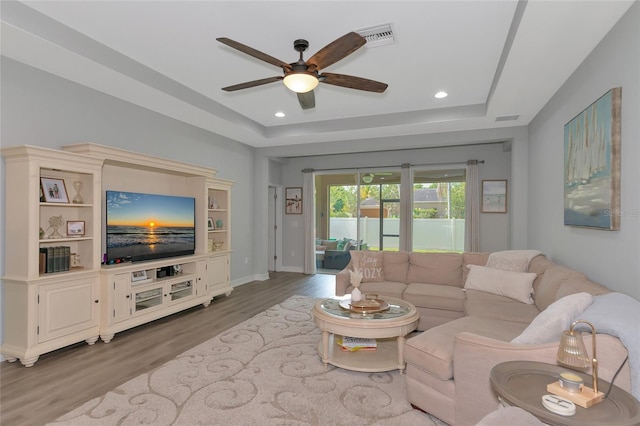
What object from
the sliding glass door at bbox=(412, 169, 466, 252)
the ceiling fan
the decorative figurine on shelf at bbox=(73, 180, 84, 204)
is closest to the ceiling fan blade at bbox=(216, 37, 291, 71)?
the ceiling fan

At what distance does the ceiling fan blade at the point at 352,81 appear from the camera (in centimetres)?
280

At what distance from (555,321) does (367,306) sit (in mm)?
1485

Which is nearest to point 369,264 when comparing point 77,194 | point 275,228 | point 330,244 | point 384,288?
point 384,288

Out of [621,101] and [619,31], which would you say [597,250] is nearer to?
[621,101]

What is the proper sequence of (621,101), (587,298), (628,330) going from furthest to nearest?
(621,101), (587,298), (628,330)

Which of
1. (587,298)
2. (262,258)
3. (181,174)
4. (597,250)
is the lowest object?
(262,258)

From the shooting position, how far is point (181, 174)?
4895mm

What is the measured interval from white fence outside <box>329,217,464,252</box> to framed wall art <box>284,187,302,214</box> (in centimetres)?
158

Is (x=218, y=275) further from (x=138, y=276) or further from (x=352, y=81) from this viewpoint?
(x=352, y=81)

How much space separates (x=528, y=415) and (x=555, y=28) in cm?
260

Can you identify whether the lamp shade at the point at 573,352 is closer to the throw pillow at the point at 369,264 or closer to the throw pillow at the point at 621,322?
the throw pillow at the point at 621,322

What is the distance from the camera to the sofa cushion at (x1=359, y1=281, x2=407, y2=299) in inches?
159

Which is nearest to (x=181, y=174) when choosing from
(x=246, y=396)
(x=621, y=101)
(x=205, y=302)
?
(x=205, y=302)

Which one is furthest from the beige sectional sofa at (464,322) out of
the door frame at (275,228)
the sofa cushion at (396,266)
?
the door frame at (275,228)
